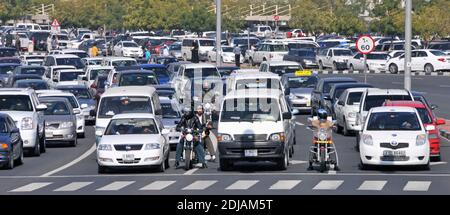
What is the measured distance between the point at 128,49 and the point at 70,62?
25841 millimetres

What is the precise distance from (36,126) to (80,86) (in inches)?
553

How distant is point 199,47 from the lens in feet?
283

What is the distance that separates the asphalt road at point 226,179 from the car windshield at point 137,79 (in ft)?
41.8

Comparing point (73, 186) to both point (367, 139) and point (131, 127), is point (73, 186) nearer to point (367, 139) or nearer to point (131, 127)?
point (131, 127)

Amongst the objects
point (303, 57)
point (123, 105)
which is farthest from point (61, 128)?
point (303, 57)

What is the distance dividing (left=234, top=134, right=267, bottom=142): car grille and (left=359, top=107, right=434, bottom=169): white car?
236 cm

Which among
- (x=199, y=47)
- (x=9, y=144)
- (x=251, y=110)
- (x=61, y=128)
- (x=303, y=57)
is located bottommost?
(x=199, y=47)

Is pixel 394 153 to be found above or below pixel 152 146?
below

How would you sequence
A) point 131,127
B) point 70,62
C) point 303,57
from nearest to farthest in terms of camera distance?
1. point 131,127
2. point 70,62
3. point 303,57

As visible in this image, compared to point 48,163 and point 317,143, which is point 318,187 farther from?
point 48,163

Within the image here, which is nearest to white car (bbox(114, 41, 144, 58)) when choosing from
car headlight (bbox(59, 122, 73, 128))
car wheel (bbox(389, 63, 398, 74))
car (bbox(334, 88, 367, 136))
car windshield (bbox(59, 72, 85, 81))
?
car wheel (bbox(389, 63, 398, 74))

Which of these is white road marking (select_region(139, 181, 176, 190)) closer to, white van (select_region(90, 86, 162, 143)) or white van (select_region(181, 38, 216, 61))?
white van (select_region(90, 86, 162, 143))

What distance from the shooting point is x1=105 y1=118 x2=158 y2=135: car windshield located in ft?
97.1
